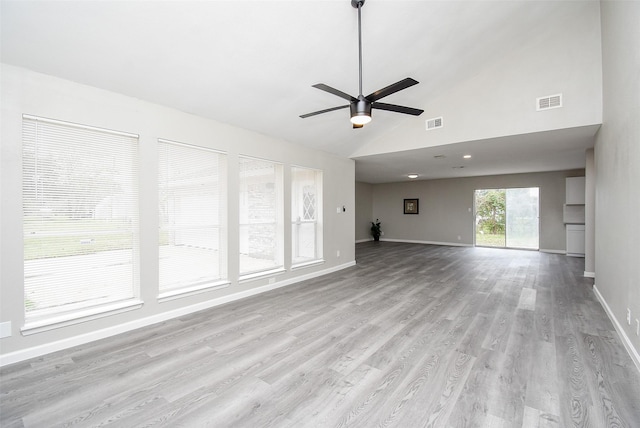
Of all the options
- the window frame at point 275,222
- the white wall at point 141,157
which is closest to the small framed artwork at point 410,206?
the white wall at point 141,157

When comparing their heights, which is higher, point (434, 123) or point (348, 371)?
point (434, 123)

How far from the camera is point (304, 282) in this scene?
5.22 m

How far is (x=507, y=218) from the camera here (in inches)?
375

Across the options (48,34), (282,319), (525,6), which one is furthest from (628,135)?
(48,34)

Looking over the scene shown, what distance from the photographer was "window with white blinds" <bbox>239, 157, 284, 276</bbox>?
4.46m

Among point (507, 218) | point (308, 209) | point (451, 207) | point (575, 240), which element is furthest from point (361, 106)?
Result: point (507, 218)

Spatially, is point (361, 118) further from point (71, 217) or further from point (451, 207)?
point (451, 207)

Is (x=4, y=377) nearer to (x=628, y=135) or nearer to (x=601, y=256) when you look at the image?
(x=628, y=135)

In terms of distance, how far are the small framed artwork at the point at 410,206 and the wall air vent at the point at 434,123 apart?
6.44m

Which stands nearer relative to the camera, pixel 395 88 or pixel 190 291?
pixel 395 88

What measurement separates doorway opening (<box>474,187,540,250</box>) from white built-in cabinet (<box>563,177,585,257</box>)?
109 cm

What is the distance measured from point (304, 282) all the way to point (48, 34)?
4.41 meters

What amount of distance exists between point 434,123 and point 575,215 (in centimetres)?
561

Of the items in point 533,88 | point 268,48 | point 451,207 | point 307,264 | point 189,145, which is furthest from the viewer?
point 451,207
